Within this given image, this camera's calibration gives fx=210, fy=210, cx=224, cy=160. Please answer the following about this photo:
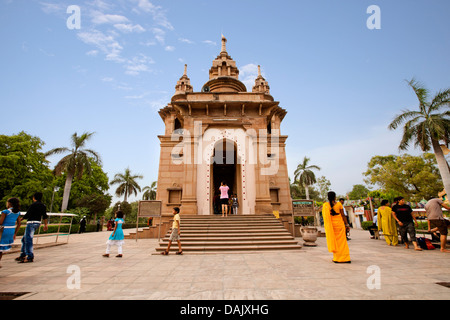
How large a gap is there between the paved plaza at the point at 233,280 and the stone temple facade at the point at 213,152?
6535 millimetres

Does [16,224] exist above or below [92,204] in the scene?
below

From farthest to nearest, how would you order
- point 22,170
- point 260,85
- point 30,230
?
point 22,170 < point 260,85 < point 30,230

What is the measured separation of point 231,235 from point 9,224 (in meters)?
6.89

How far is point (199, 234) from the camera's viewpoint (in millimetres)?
8797

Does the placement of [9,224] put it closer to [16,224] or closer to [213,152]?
[16,224]

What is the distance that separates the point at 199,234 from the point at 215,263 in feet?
10.7

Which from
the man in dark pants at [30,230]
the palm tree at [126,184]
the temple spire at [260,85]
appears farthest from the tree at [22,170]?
the temple spire at [260,85]

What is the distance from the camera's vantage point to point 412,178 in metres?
30.1

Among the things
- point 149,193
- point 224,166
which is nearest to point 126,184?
point 149,193

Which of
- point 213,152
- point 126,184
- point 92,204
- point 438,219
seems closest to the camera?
point 438,219

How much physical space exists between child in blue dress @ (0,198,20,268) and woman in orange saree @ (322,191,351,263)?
8.24m

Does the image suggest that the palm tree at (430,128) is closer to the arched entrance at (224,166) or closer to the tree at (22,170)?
the arched entrance at (224,166)
